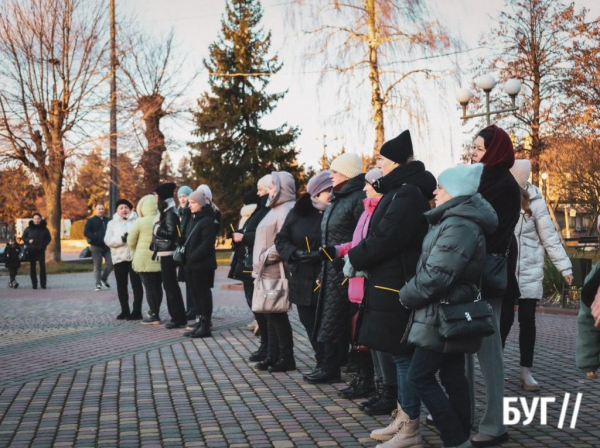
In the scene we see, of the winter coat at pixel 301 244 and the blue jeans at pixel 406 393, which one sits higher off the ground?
the winter coat at pixel 301 244

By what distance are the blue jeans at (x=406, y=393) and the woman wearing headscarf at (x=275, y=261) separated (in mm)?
2925

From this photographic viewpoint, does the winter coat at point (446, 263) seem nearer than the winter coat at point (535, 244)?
Yes

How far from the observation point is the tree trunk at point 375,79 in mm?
22562

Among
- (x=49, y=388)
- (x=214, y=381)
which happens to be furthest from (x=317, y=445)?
(x=49, y=388)

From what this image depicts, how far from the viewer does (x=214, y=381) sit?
294 inches

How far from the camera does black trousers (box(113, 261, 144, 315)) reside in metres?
12.8

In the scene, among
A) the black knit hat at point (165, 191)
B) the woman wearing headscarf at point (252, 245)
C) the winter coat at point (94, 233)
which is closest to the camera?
the woman wearing headscarf at point (252, 245)

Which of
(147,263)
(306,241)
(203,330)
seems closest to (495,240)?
(306,241)

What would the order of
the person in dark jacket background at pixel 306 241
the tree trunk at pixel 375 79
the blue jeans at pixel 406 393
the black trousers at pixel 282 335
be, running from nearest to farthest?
1. the blue jeans at pixel 406 393
2. the person in dark jacket background at pixel 306 241
3. the black trousers at pixel 282 335
4. the tree trunk at pixel 375 79

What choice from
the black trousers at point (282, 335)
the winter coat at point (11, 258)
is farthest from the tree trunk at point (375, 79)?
the black trousers at point (282, 335)

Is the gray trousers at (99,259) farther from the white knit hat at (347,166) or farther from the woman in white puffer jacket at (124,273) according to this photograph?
the white knit hat at (347,166)

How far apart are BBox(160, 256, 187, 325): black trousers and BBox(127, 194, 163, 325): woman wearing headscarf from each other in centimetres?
29

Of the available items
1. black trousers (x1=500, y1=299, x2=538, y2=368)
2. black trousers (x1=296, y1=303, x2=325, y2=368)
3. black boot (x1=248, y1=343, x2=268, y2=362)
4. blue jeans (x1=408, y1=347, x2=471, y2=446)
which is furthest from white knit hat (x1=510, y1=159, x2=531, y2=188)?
black boot (x1=248, y1=343, x2=268, y2=362)

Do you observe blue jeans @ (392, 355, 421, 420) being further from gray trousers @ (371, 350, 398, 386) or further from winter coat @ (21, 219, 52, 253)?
winter coat @ (21, 219, 52, 253)
